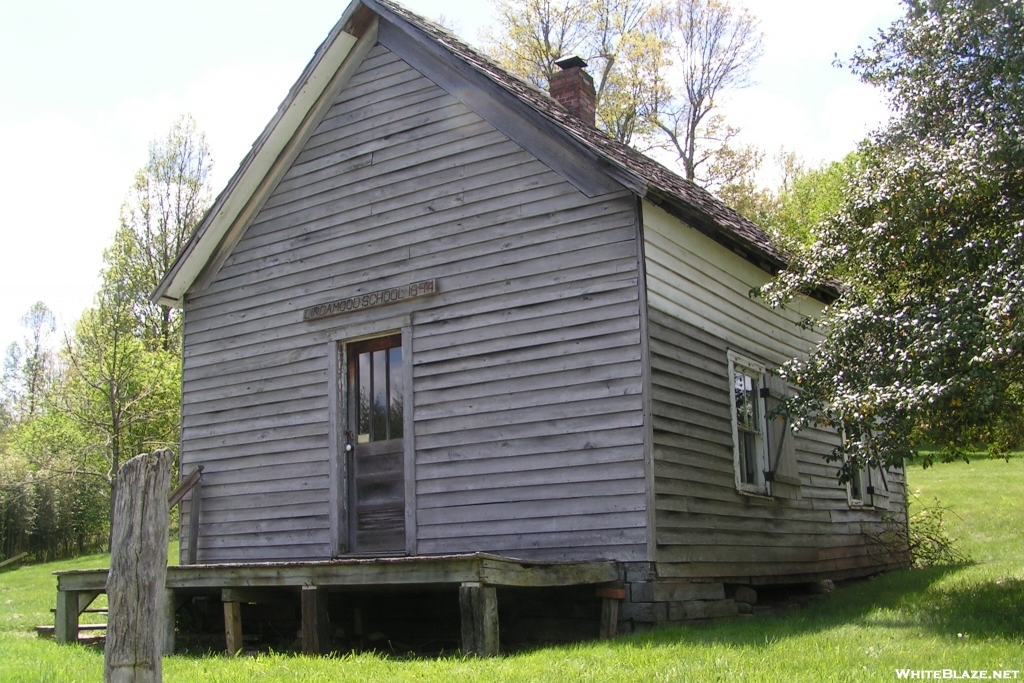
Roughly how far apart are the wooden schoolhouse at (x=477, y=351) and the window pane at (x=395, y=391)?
3 cm

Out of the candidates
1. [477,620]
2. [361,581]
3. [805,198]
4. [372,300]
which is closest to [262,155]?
[372,300]

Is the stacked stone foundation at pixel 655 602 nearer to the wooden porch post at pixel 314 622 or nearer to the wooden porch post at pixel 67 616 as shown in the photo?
the wooden porch post at pixel 314 622

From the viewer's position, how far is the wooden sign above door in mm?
11211

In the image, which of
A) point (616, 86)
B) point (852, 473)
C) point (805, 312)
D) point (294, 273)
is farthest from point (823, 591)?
point (616, 86)

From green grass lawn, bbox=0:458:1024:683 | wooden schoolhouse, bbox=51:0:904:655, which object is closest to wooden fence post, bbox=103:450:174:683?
green grass lawn, bbox=0:458:1024:683

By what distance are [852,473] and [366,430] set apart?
17.2 feet

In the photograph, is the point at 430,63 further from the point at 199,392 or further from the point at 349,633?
the point at 349,633

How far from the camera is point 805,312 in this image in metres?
14.6

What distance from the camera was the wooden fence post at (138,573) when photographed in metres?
5.35

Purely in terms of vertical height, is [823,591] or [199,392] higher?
[199,392]

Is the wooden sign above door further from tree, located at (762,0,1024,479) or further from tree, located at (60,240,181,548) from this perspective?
tree, located at (60,240,181,548)

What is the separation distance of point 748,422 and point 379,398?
4.28m

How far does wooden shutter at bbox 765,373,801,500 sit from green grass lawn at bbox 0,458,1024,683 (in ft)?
4.46

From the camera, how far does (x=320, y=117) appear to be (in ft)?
41.4
